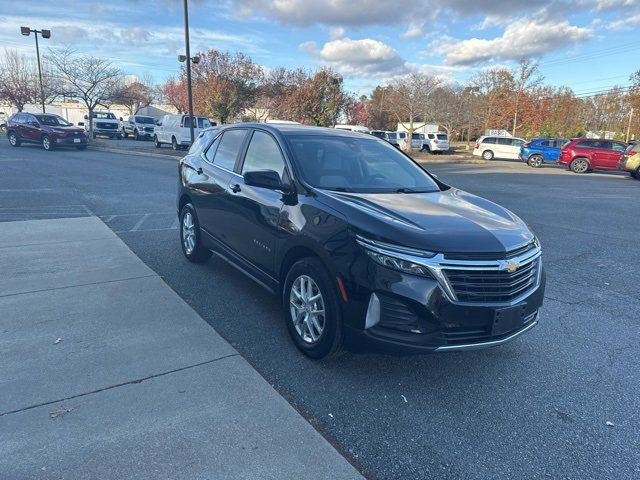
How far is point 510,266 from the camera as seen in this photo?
9.46 feet

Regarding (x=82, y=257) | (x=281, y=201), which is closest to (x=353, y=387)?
(x=281, y=201)

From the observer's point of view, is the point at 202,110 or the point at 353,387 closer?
the point at 353,387

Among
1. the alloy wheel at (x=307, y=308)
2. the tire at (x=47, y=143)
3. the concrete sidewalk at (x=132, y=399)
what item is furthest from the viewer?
the tire at (x=47, y=143)

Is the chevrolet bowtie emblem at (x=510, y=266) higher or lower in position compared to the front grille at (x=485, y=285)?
higher

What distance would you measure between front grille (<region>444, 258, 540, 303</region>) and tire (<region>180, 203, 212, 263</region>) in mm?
3499

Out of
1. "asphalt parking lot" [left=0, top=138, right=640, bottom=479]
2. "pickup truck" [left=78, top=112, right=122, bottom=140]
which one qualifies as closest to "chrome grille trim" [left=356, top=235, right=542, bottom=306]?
"asphalt parking lot" [left=0, top=138, right=640, bottom=479]

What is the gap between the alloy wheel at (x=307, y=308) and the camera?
325cm

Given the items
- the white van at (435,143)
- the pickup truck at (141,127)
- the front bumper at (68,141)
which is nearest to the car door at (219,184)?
the front bumper at (68,141)

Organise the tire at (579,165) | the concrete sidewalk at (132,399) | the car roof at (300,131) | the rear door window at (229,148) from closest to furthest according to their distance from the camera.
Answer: the concrete sidewalk at (132,399), the car roof at (300,131), the rear door window at (229,148), the tire at (579,165)

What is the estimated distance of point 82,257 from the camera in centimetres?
566

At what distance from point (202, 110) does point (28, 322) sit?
1464 inches

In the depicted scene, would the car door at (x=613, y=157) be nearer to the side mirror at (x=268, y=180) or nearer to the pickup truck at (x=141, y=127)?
the side mirror at (x=268, y=180)

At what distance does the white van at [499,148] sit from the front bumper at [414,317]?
3060 centimetres

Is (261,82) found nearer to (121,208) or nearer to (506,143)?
(506,143)
